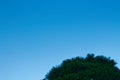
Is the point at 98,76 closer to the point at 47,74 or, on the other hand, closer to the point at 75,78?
the point at 75,78

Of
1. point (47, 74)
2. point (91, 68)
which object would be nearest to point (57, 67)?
point (47, 74)

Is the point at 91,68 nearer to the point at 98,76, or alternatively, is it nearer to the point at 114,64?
the point at 98,76

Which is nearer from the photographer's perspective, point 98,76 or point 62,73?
point 98,76

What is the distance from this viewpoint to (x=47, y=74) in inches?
2589

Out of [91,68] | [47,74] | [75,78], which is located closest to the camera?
[75,78]

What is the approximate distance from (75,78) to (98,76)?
3832 mm

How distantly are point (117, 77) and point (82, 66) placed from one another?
6.56 meters

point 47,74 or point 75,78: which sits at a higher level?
point 47,74

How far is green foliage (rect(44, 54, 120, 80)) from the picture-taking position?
57.3 meters

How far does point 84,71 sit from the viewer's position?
60188mm

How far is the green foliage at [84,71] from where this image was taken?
57344 mm

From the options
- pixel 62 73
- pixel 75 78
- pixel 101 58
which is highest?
pixel 101 58

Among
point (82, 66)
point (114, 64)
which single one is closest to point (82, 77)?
point (82, 66)

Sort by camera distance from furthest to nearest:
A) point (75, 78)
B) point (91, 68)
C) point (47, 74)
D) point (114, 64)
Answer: point (114, 64) < point (47, 74) < point (91, 68) < point (75, 78)
